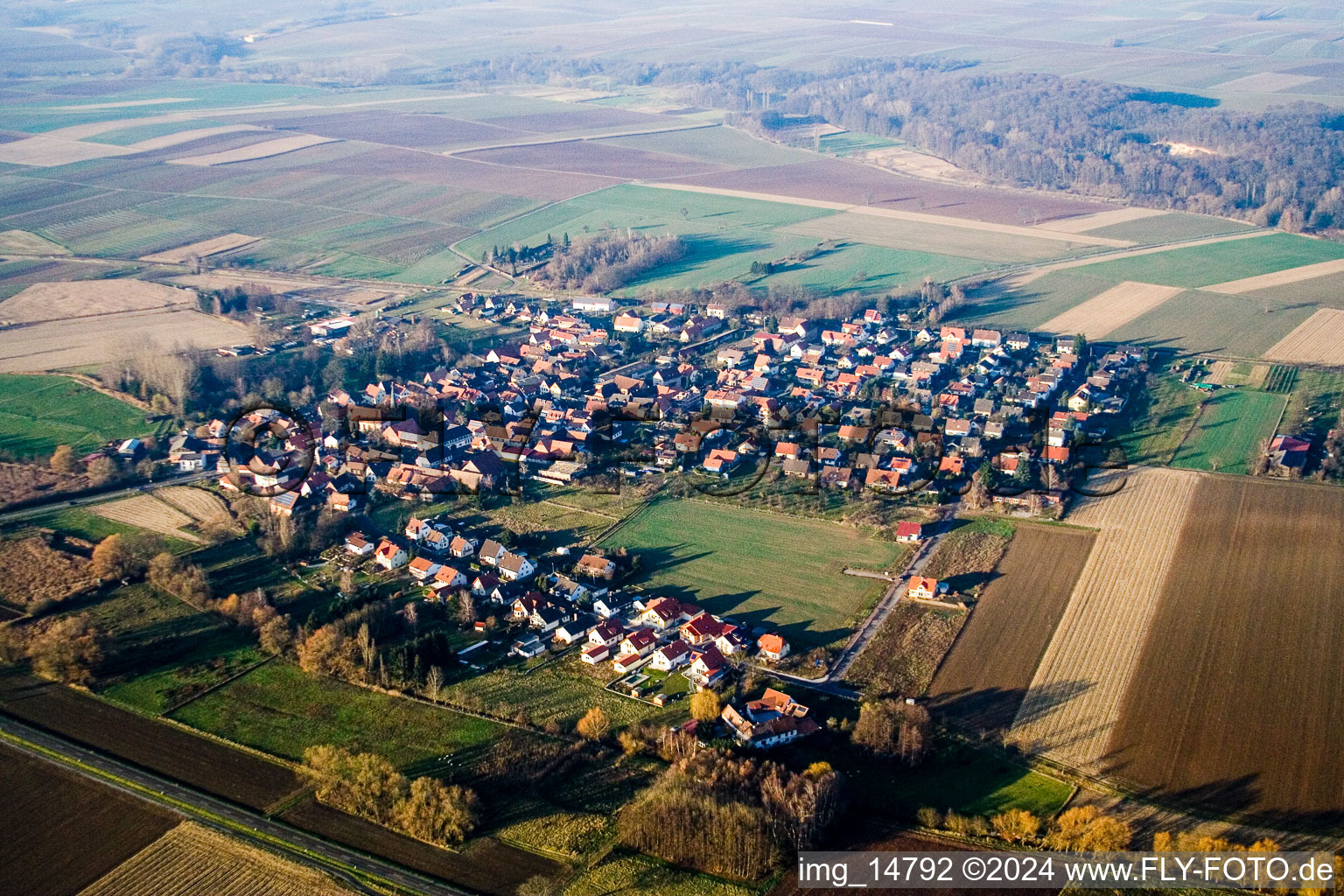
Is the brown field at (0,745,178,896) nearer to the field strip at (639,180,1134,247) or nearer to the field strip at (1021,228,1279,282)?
the field strip at (1021,228,1279,282)

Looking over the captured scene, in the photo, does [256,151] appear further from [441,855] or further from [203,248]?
[441,855]

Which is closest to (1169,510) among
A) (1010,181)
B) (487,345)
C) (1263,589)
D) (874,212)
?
(1263,589)

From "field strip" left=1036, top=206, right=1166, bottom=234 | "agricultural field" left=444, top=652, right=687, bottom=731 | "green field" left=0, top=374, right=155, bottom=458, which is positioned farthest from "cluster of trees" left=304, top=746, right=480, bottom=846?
"field strip" left=1036, top=206, right=1166, bottom=234

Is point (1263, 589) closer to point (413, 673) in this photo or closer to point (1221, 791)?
point (1221, 791)

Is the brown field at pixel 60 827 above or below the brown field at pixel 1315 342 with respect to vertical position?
below

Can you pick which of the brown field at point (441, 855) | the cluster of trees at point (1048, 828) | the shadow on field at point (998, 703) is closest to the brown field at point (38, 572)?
the brown field at point (441, 855)

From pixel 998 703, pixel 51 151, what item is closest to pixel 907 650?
pixel 998 703

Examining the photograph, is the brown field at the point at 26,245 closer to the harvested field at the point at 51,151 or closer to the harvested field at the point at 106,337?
the harvested field at the point at 106,337
